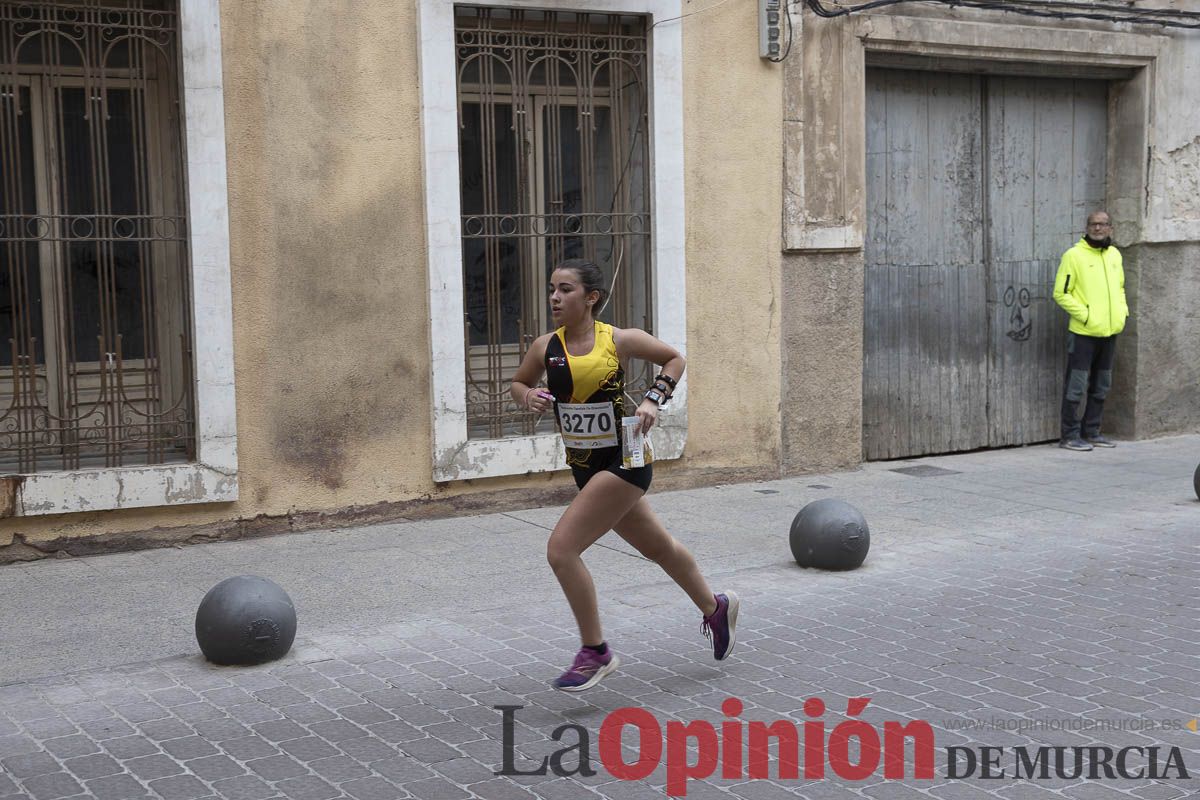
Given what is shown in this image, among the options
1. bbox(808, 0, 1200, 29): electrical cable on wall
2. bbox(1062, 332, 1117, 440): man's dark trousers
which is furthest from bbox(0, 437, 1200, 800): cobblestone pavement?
bbox(808, 0, 1200, 29): electrical cable on wall

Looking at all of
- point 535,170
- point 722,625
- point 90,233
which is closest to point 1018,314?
point 535,170

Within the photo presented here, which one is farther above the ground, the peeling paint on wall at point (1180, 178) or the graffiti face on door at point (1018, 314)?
the peeling paint on wall at point (1180, 178)

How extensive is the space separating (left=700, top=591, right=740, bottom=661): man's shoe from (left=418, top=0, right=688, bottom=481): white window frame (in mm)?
3618

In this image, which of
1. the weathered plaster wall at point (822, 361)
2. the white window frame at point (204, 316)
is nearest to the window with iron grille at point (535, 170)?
the weathered plaster wall at point (822, 361)

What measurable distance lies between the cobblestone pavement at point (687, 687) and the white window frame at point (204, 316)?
1.48 feet

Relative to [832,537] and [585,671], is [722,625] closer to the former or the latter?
[585,671]

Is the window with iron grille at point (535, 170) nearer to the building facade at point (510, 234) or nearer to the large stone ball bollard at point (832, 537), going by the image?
the building facade at point (510, 234)

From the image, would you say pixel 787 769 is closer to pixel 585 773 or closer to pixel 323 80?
pixel 585 773

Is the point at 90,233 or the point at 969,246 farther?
the point at 969,246

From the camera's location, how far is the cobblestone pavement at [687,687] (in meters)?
4.34

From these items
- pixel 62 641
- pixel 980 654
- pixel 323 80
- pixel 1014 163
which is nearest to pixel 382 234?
pixel 323 80

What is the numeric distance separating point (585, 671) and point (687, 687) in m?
0.40

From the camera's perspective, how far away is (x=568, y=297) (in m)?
5.35

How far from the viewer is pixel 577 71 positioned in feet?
31.0
